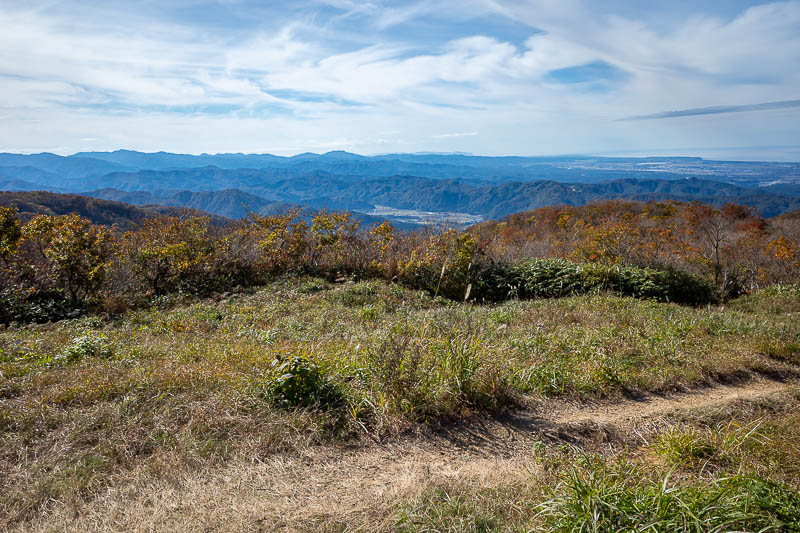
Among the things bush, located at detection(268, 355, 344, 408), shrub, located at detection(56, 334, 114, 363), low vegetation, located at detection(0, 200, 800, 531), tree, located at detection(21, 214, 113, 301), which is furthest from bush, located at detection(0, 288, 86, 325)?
bush, located at detection(268, 355, 344, 408)

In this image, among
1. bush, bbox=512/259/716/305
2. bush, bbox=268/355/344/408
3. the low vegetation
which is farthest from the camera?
bush, bbox=512/259/716/305

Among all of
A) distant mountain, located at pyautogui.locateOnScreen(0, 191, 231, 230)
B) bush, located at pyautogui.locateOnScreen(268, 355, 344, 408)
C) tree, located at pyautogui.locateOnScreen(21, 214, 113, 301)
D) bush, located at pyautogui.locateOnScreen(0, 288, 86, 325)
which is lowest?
bush, located at pyautogui.locateOnScreen(0, 288, 86, 325)

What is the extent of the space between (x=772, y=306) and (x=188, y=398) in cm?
1255

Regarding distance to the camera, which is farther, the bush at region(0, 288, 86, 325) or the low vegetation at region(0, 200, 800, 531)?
the bush at region(0, 288, 86, 325)

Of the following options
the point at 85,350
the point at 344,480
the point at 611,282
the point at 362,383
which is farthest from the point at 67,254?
the point at 611,282

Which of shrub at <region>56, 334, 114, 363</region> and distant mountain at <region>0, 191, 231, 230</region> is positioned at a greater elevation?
distant mountain at <region>0, 191, 231, 230</region>

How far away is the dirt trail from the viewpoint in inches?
104

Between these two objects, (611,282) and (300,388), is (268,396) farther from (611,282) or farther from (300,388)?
(611,282)

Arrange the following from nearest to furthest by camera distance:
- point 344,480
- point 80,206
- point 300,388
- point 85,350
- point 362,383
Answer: point 344,480, point 300,388, point 362,383, point 85,350, point 80,206

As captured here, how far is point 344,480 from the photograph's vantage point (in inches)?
122

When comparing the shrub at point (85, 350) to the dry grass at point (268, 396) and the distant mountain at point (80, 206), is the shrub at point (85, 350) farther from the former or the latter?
the distant mountain at point (80, 206)

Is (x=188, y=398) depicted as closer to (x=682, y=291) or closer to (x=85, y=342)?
(x=85, y=342)

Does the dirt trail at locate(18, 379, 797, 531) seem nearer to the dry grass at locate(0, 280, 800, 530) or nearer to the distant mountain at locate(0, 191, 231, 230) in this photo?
the dry grass at locate(0, 280, 800, 530)

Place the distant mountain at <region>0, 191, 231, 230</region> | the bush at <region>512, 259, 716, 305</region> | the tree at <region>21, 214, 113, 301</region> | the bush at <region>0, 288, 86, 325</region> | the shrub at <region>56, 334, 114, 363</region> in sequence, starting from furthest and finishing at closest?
the distant mountain at <region>0, 191, 231, 230</region>, the bush at <region>512, 259, 716, 305</region>, the tree at <region>21, 214, 113, 301</region>, the bush at <region>0, 288, 86, 325</region>, the shrub at <region>56, 334, 114, 363</region>
